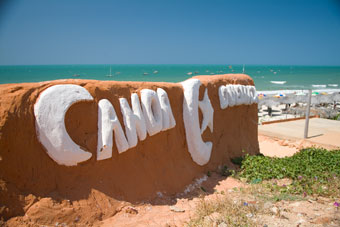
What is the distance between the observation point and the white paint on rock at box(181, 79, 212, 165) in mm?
5816

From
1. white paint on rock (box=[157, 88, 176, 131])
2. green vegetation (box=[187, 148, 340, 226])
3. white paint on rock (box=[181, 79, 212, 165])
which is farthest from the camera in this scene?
white paint on rock (box=[181, 79, 212, 165])

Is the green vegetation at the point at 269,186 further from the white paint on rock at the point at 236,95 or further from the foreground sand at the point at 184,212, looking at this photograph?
the white paint on rock at the point at 236,95

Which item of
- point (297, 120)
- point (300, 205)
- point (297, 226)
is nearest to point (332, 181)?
point (300, 205)

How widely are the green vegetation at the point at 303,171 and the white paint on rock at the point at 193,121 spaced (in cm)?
122

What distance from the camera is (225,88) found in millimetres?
7023


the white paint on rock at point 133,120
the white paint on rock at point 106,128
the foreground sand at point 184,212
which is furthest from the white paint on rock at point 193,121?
the white paint on rock at point 106,128

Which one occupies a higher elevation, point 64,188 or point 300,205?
point 64,188

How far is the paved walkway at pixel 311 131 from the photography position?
10414mm

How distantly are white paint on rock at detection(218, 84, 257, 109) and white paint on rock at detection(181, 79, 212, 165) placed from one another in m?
1.15

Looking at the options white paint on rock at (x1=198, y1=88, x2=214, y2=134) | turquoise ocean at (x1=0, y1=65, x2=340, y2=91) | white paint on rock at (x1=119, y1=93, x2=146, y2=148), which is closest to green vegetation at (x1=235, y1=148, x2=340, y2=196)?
white paint on rock at (x1=198, y1=88, x2=214, y2=134)

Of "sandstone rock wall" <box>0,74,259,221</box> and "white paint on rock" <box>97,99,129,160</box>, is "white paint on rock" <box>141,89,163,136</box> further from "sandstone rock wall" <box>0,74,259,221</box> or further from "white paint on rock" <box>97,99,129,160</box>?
"white paint on rock" <box>97,99,129,160</box>

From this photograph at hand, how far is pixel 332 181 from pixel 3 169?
18.0ft

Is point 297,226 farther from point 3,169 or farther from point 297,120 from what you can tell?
point 297,120

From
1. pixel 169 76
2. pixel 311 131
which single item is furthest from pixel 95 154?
pixel 169 76
